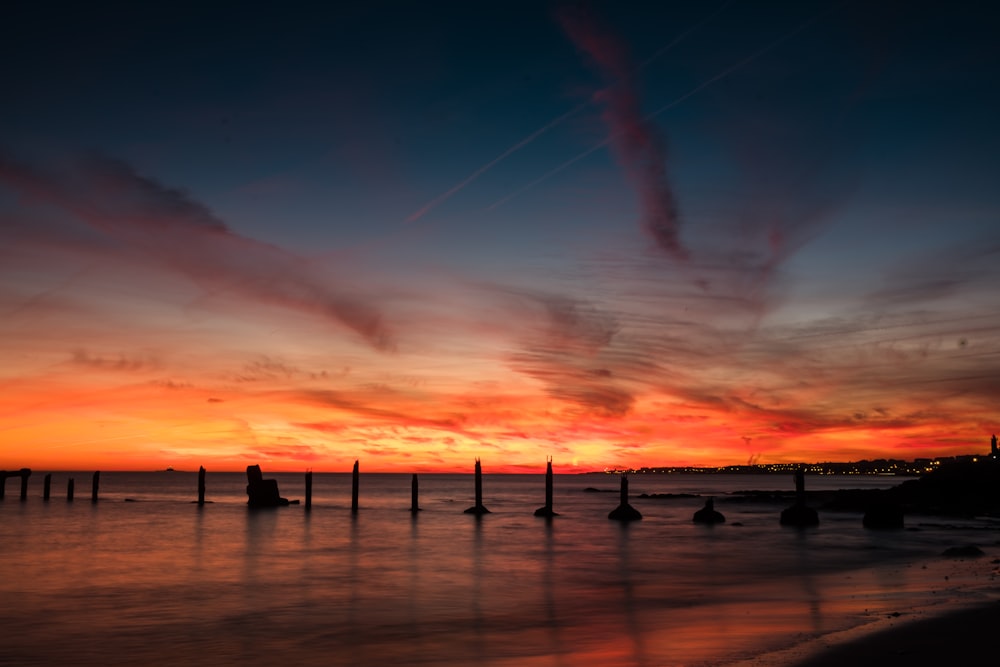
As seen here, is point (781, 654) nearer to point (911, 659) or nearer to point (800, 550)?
point (911, 659)

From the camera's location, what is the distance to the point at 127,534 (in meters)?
48.9

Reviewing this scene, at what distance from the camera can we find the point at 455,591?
26.5 m

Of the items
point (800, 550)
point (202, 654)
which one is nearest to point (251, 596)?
point (202, 654)

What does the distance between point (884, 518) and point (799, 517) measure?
547 cm

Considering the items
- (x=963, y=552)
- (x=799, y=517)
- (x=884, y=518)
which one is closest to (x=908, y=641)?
(x=963, y=552)

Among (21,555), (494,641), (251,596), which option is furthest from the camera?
(21,555)

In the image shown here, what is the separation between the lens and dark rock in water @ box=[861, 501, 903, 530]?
4756 cm

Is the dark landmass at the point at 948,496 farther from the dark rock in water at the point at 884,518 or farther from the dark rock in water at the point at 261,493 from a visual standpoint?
the dark rock in water at the point at 261,493

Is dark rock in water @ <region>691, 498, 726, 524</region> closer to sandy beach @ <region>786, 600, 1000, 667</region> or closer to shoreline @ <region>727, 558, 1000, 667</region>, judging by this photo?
shoreline @ <region>727, 558, 1000, 667</region>

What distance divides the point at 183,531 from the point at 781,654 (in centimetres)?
4576

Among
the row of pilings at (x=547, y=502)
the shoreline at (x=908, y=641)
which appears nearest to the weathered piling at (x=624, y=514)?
the row of pilings at (x=547, y=502)

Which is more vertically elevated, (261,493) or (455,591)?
(261,493)

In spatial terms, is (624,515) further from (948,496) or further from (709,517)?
(948,496)

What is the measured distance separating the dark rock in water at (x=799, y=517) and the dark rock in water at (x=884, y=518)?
336cm
